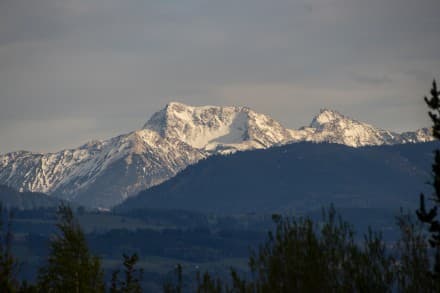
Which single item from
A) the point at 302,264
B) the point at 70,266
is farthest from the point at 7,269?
the point at 302,264

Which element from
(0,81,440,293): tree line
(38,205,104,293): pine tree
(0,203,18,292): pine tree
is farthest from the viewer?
(38,205,104,293): pine tree

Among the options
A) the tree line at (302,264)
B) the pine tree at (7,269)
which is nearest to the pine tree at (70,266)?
the tree line at (302,264)

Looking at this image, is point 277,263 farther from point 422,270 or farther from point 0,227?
point 0,227

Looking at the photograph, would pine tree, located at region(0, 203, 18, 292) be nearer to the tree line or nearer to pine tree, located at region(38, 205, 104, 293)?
the tree line

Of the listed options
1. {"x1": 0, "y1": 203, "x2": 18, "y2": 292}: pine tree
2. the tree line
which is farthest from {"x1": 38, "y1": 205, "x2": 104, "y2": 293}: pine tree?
{"x1": 0, "y1": 203, "x2": 18, "y2": 292}: pine tree

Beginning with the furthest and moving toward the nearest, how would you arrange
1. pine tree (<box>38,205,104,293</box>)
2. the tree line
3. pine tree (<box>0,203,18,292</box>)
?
1. pine tree (<box>38,205,104,293</box>)
2. the tree line
3. pine tree (<box>0,203,18,292</box>)

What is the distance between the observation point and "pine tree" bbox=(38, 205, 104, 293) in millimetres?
77250

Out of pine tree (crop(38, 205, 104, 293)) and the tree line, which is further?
pine tree (crop(38, 205, 104, 293))

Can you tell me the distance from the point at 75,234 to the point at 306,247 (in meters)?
18.9

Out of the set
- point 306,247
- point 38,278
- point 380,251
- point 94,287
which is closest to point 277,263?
point 306,247

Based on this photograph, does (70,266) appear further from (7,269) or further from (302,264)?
(302,264)

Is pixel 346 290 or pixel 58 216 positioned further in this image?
pixel 58 216

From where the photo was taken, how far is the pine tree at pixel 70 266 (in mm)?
77250

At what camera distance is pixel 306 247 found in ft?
A: 253
